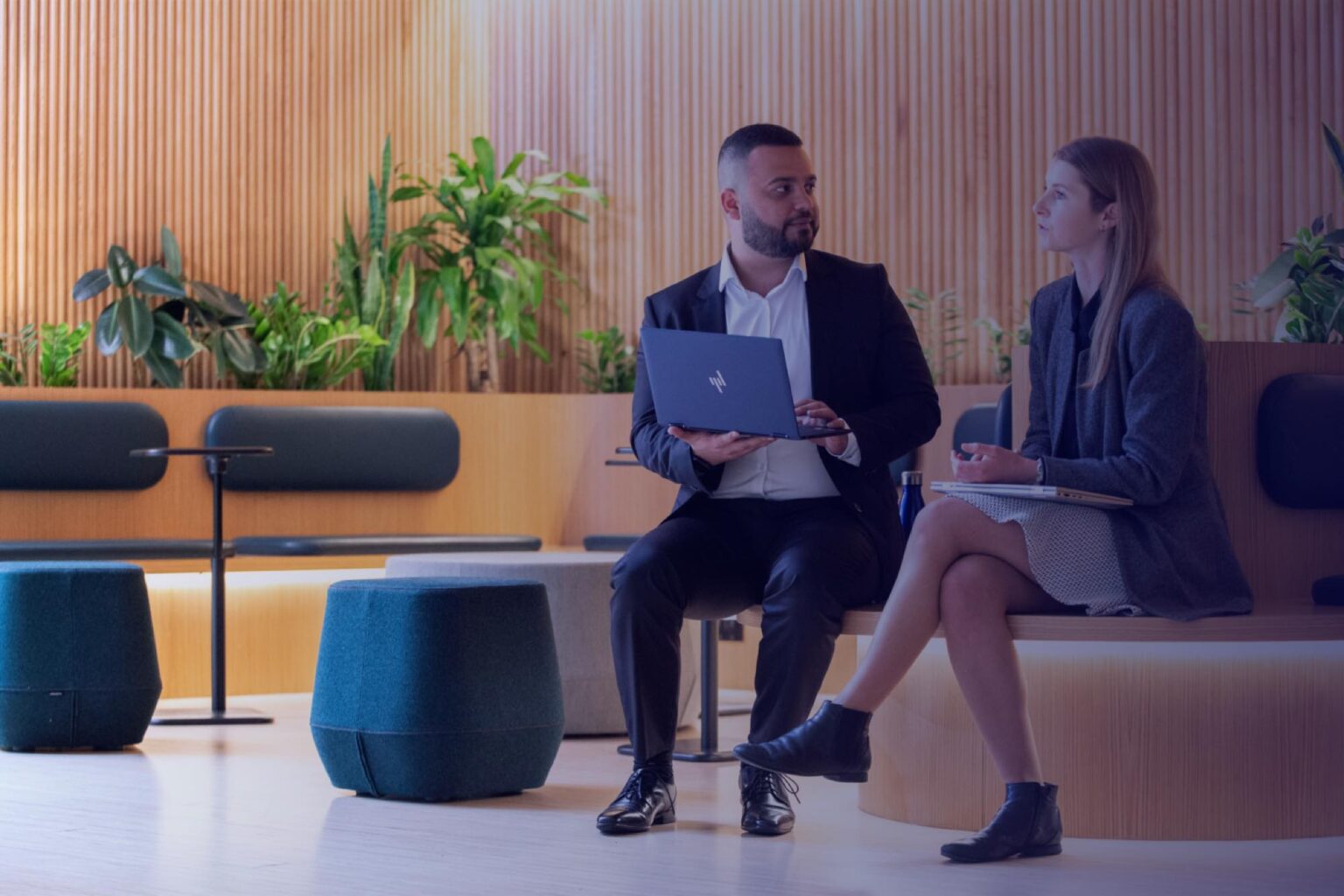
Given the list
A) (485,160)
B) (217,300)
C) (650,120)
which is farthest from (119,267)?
(650,120)

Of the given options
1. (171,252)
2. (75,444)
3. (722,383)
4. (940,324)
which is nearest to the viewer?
(722,383)

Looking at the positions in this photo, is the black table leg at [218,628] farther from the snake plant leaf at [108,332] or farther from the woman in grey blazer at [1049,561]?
the woman in grey blazer at [1049,561]

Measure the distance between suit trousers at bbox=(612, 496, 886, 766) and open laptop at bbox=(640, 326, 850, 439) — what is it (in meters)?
0.23

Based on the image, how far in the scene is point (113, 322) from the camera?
6.95m

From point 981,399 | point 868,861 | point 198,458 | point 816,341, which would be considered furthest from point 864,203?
point 868,861

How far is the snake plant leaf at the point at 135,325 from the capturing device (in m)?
6.92

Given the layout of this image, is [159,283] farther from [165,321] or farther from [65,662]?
[65,662]

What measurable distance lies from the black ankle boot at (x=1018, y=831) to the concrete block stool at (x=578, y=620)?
1886 mm

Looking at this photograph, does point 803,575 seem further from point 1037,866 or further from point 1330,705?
point 1330,705

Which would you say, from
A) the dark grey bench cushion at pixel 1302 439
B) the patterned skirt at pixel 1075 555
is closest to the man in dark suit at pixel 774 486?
the patterned skirt at pixel 1075 555

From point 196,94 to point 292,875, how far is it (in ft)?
17.2

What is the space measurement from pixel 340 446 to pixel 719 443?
3.51 m

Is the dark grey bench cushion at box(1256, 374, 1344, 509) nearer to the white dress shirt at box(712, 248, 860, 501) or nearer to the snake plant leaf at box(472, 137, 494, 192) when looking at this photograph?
the white dress shirt at box(712, 248, 860, 501)

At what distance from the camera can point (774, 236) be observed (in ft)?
12.1
